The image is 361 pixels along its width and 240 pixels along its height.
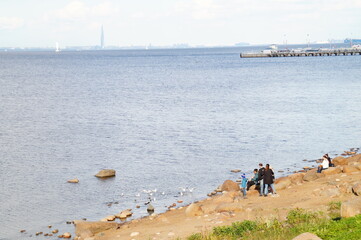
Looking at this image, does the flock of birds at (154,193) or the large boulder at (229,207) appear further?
the flock of birds at (154,193)

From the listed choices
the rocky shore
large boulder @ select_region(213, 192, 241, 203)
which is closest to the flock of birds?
the rocky shore

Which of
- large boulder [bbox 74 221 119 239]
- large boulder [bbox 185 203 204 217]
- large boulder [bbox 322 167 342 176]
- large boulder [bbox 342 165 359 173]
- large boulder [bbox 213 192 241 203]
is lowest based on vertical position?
large boulder [bbox 74 221 119 239]

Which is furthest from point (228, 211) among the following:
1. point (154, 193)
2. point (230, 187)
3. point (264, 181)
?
point (154, 193)

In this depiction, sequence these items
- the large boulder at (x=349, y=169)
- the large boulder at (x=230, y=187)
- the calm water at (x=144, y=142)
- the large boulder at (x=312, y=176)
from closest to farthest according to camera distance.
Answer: the large boulder at (x=349, y=169) < the large boulder at (x=312, y=176) < the large boulder at (x=230, y=187) < the calm water at (x=144, y=142)

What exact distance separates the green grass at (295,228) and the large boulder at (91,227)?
7.84 metres

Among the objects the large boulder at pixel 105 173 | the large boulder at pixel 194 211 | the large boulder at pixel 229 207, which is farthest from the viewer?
the large boulder at pixel 105 173

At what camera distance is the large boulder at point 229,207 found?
28500 mm

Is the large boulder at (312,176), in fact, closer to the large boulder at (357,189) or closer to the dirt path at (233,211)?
A: the dirt path at (233,211)

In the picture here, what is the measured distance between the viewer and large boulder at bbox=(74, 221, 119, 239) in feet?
95.0

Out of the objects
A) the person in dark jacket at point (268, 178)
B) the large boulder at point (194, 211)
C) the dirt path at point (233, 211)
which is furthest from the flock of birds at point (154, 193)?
the person in dark jacket at point (268, 178)

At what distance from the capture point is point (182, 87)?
11675 cm

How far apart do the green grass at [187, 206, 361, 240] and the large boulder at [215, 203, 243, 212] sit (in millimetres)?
3885

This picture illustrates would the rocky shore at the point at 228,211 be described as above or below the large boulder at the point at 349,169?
below

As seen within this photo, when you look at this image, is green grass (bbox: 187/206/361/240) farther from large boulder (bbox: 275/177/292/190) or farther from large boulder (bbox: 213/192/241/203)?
large boulder (bbox: 275/177/292/190)
